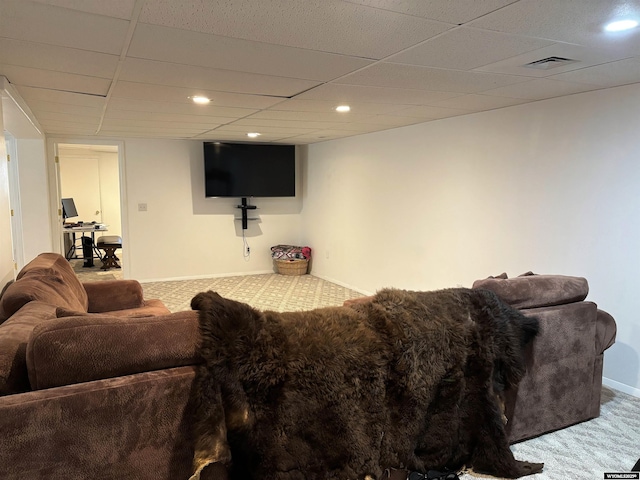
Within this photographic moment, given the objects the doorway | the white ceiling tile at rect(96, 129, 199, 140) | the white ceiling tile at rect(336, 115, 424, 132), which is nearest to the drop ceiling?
the white ceiling tile at rect(336, 115, 424, 132)

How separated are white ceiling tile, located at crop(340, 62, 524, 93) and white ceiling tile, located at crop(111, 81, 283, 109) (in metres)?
0.87

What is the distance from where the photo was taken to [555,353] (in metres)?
2.45

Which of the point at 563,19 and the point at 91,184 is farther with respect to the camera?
the point at 91,184

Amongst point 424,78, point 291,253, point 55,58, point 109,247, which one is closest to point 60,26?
point 55,58

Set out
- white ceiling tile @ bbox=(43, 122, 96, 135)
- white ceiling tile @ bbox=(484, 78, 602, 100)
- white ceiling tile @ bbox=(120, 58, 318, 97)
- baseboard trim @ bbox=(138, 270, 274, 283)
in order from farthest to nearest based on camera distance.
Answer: baseboard trim @ bbox=(138, 270, 274, 283)
white ceiling tile @ bbox=(43, 122, 96, 135)
white ceiling tile @ bbox=(484, 78, 602, 100)
white ceiling tile @ bbox=(120, 58, 318, 97)

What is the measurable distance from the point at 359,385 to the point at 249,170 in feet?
18.4

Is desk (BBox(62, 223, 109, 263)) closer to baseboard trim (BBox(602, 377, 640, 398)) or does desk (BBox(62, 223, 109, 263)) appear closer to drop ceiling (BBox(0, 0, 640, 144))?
drop ceiling (BBox(0, 0, 640, 144))

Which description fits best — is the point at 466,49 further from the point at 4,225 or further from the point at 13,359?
the point at 4,225

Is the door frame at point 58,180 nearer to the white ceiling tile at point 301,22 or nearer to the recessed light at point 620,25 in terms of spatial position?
the white ceiling tile at point 301,22

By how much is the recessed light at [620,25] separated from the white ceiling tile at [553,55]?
8.7 inches

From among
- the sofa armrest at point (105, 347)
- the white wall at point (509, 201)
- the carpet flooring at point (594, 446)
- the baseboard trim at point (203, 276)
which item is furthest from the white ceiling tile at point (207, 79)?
the baseboard trim at point (203, 276)

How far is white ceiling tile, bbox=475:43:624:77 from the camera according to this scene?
2.22 m

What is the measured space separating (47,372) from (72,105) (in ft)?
9.85

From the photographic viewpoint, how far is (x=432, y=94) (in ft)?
10.8
